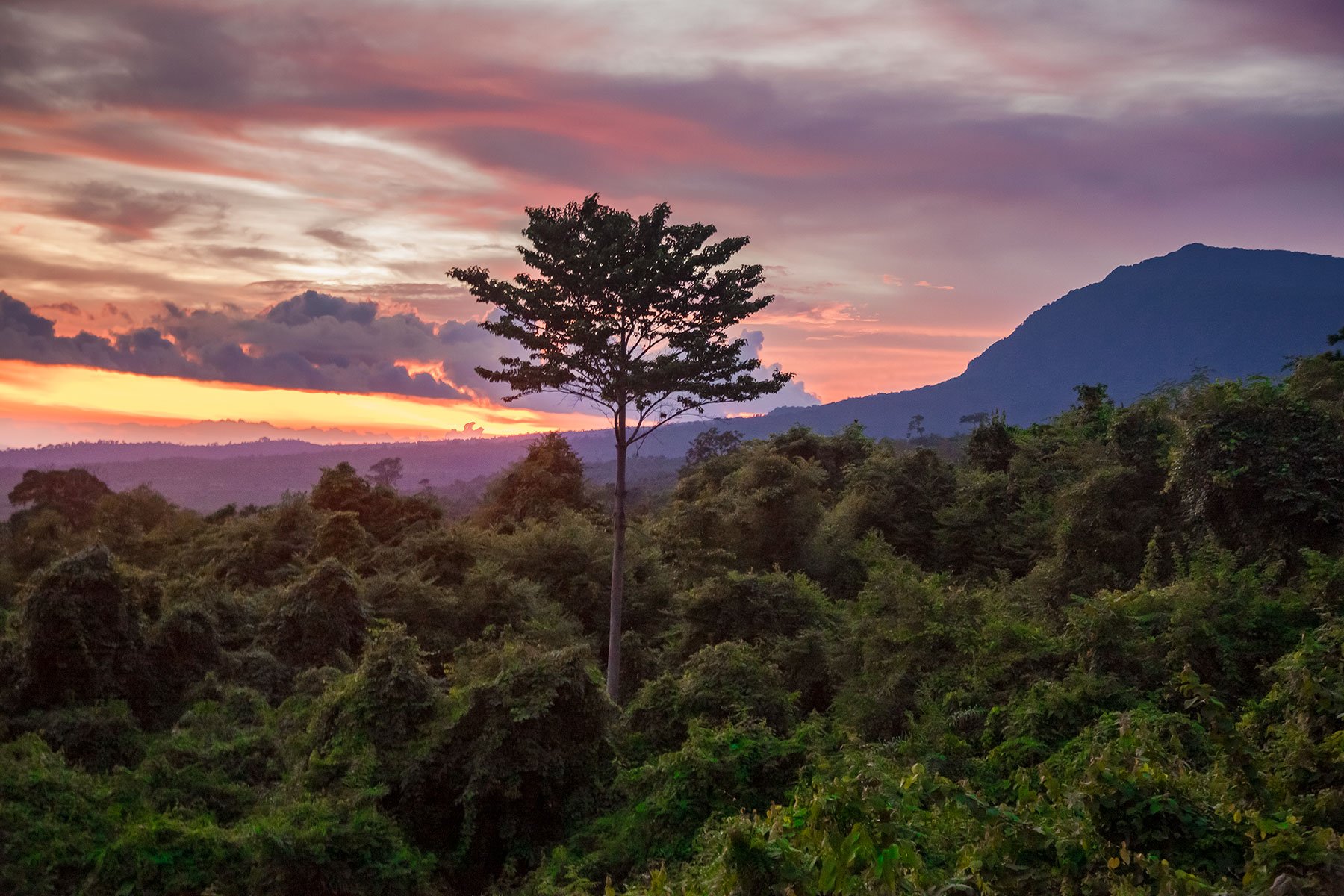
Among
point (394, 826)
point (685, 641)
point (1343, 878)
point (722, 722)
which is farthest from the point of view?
point (685, 641)

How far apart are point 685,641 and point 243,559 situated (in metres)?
17.3

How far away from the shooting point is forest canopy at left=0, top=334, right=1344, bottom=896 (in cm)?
520

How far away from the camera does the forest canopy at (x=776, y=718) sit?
520 cm

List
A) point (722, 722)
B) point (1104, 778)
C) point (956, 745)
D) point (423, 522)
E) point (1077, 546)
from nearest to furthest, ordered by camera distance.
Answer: point (1104, 778) → point (956, 745) → point (722, 722) → point (1077, 546) → point (423, 522)

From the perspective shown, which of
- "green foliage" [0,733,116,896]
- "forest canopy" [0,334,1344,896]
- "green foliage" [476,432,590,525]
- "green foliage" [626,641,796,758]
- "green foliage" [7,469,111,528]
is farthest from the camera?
"green foliage" [7,469,111,528]

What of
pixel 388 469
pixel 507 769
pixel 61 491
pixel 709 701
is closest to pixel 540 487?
pixel 709 701

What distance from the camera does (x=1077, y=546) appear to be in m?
17.7

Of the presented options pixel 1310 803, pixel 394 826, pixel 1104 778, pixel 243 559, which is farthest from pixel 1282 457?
pixel 243 559

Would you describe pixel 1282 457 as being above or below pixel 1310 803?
above

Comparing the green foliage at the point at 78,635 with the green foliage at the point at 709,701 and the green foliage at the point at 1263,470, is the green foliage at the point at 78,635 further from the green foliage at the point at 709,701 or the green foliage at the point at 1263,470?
the green foliage at the point at 1263,470

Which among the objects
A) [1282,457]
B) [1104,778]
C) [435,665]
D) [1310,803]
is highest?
[1282,457]

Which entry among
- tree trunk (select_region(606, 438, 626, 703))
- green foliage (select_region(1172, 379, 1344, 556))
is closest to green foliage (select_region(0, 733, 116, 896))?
tree trunk (select_region(606, 438, 626, 703))

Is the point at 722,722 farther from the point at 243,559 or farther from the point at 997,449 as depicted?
the point at 243,559

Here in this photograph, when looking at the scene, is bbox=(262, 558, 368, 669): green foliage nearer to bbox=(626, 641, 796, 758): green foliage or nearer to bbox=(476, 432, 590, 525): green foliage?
bbox=(626, 641, 796, 758): green foliage
